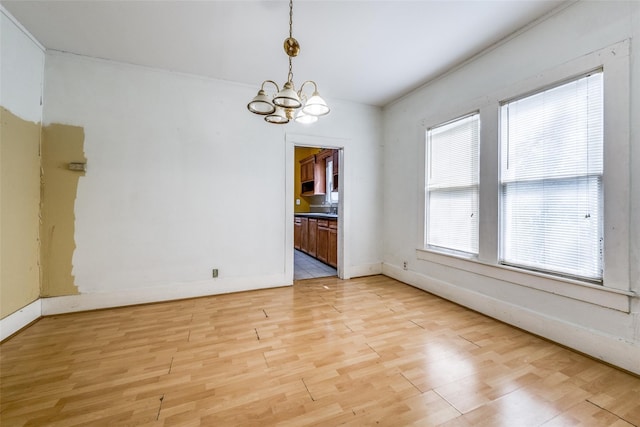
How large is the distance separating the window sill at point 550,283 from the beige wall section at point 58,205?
446cm

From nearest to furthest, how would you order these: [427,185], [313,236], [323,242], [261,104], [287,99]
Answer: [287,99], [261,104], [427,185], [323,242], [313,236]

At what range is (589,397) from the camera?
1568 mm

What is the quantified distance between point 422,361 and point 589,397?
3.16ft

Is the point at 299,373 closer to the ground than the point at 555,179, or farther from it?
closer to the ground

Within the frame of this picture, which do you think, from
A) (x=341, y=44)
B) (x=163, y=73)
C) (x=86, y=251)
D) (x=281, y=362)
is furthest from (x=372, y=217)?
(x=86, y=251)

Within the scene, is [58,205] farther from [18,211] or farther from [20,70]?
[20,70]

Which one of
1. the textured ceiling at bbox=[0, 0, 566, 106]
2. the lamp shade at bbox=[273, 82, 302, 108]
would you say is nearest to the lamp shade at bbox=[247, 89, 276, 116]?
the lamp shade at bbox=[273, 82, 302, 108]

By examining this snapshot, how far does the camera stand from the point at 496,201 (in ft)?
8.74

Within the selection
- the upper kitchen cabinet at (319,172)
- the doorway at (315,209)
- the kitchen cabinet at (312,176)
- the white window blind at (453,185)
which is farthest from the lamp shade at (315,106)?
the kitchen cabinet at (312,176)

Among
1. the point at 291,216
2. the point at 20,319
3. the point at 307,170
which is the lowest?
the point at 20,319

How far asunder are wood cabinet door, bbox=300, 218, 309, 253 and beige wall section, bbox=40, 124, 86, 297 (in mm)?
4081

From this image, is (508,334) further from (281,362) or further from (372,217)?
(372,217)

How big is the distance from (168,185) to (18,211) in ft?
4.20

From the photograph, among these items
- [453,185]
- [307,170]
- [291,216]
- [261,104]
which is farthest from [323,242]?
[261,104]
